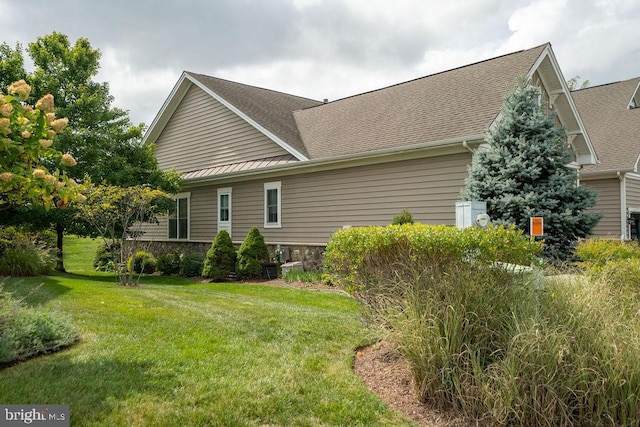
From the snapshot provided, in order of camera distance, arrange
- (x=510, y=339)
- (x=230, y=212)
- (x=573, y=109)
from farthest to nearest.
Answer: (x=230, y=212), (x=573, y=109), (x=510, y=339)

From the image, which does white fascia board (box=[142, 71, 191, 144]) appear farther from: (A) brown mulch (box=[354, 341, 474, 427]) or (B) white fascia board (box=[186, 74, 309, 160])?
(A) brown mulch (box=[354, 341, 474, 427])

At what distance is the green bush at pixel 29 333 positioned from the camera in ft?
15.1

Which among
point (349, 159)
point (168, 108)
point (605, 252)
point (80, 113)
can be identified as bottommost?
point (605, 252)

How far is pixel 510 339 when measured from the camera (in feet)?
12.2

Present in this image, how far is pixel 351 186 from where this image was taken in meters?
13.4

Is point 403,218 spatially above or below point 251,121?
below

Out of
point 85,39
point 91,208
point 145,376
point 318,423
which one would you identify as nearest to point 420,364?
point 318,423

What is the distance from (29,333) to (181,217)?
14.6m

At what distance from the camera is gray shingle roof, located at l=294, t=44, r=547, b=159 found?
11781mm

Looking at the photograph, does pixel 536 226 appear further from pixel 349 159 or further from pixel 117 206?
pixel 117 206

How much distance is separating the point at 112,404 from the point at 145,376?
57 centimetres

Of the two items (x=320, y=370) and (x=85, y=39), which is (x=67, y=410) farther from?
(x=85, y=39)

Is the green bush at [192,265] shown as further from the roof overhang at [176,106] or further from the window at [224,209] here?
the roof overhang at [176,106]

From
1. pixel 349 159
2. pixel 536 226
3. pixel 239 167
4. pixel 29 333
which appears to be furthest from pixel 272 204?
pixel 29 333
